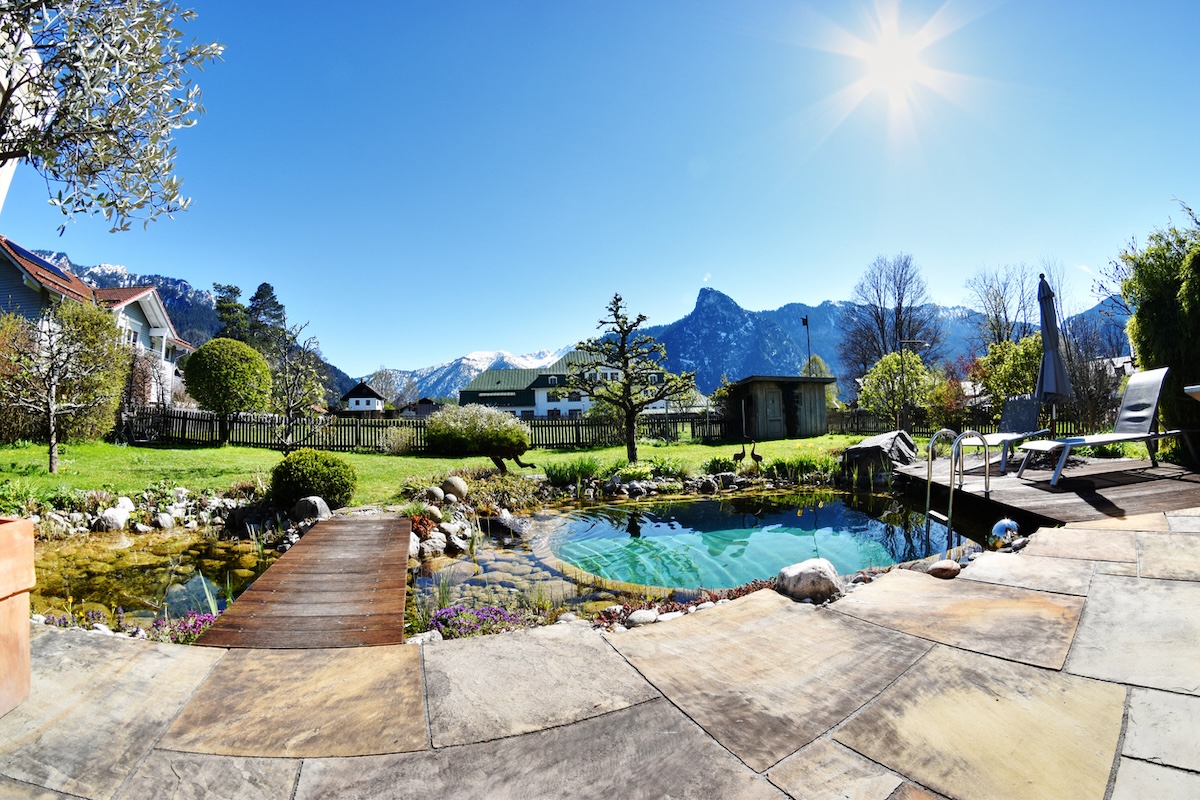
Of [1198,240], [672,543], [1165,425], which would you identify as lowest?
[672,543]

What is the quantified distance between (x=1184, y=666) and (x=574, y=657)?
2.35 meters

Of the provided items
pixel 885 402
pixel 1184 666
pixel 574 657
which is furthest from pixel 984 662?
pixel 885 402

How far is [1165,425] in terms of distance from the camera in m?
6.98

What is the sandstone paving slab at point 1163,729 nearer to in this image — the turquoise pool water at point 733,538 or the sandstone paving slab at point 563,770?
the sandstone paving slab at point 563,770

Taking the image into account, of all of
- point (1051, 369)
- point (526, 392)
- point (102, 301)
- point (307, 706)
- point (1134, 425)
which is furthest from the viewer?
point (526, 392)

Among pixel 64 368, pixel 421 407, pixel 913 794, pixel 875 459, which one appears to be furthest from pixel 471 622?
pixel 421 407

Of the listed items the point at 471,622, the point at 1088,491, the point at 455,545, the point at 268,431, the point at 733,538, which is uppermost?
the point at 268,431

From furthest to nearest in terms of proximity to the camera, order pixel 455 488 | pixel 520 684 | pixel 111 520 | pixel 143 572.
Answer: pixel 455 488, pixel 111 520, pixel 143 572, pixel 520 684

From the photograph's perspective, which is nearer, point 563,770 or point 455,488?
point 563,770

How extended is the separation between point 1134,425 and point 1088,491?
1.57 m

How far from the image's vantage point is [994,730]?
1.65 m

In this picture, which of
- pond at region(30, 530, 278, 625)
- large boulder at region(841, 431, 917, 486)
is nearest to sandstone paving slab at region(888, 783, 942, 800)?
pond at region(30, 530, 278, 625)

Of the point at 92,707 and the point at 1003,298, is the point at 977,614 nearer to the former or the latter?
the point at 92,707

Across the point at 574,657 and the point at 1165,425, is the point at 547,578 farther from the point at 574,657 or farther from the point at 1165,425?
the point at 1165,425
